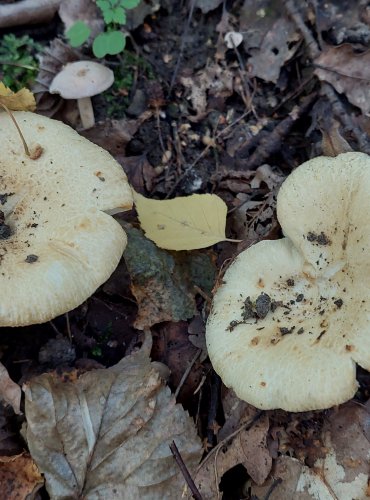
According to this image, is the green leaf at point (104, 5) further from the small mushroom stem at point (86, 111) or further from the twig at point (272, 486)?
the twig at point (272, 486)

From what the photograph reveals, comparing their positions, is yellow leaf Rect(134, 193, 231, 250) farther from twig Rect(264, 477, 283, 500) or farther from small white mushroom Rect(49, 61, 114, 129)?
twig Rect(264, 477, 283, 500)

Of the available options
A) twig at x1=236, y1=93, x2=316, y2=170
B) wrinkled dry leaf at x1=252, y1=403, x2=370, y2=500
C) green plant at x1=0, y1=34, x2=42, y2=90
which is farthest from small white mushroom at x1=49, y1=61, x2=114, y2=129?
wrinkled dry leaf at x1=252, y1=403, x2=370, y2=500

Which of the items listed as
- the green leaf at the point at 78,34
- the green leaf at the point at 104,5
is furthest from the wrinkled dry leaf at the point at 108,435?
the green leaf at the point at 104,5

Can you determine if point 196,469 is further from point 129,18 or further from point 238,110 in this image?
point 129,18

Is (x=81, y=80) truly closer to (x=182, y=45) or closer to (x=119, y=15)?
(x=119, y=15)

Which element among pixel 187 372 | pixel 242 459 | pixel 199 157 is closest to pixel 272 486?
pixel 242 459
